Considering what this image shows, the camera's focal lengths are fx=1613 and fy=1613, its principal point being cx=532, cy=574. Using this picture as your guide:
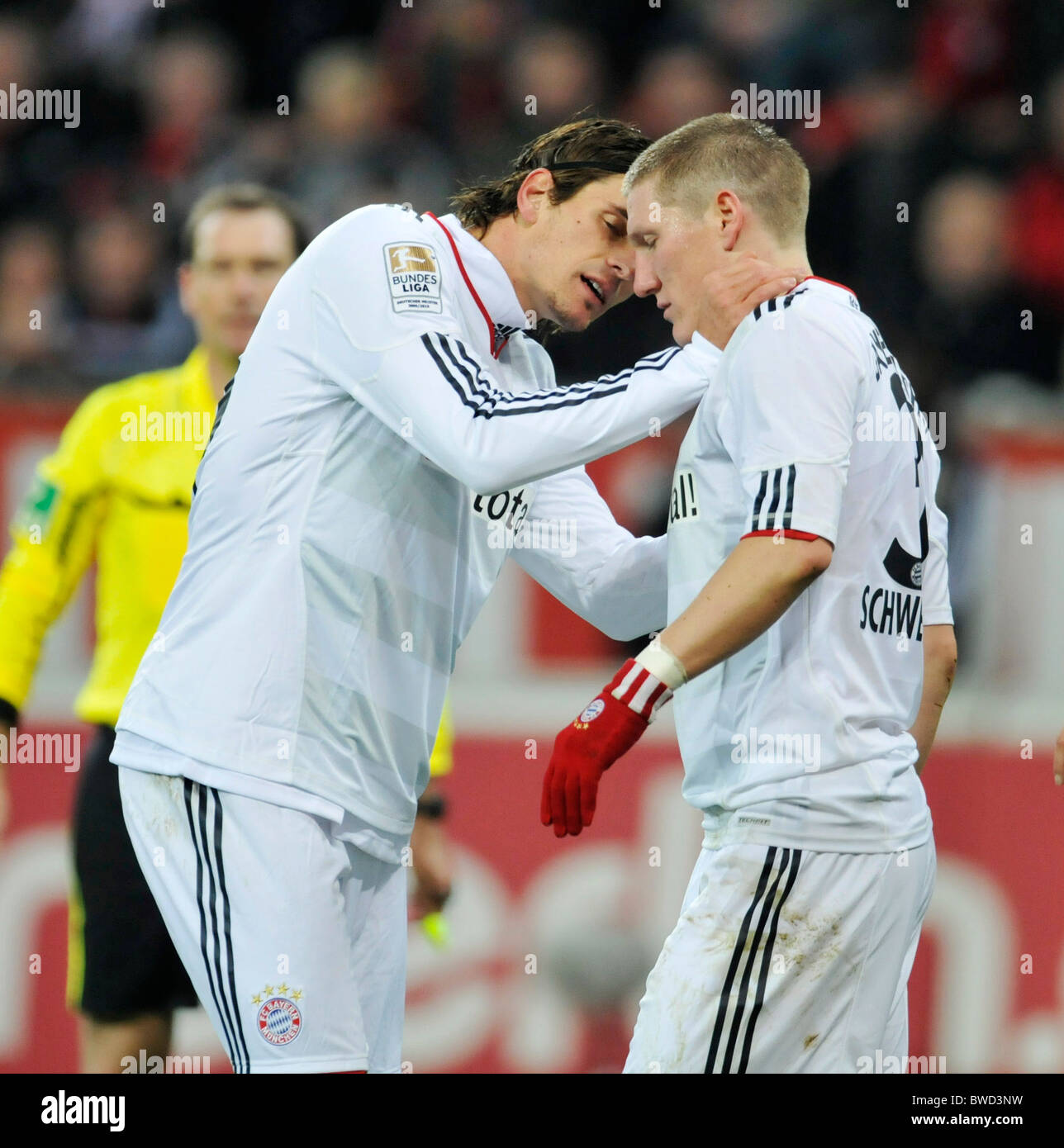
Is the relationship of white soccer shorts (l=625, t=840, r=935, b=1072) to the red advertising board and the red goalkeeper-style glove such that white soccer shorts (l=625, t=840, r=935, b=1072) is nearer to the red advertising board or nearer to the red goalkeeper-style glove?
the red goalkeeper-style glove

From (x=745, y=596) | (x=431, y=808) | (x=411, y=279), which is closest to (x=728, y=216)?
(x=411, y=279)

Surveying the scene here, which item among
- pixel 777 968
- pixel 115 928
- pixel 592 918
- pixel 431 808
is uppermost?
pixel 431 808

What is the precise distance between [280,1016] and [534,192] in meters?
1.66

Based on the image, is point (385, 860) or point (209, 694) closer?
point (209, 694)

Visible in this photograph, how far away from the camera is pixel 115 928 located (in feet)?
14.1

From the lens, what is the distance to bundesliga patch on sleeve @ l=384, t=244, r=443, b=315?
281 centimetres

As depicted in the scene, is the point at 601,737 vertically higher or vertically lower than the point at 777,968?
higher

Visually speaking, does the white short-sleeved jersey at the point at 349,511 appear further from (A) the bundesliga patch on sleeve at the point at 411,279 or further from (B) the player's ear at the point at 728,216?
(B) the player's ear at the point at 728,216

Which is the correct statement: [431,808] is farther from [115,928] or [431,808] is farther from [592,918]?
[592,918]

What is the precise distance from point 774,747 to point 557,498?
40.1 inches

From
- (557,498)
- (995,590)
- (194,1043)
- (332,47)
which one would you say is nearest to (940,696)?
(557,498)

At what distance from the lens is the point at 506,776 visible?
207 inches

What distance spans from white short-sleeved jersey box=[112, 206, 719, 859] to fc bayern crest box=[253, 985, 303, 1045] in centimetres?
32

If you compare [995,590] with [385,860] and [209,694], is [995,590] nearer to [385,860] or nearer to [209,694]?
[385,860]
